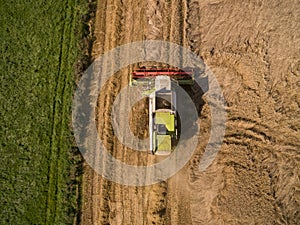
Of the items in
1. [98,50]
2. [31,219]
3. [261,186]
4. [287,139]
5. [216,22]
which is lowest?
[31,219]

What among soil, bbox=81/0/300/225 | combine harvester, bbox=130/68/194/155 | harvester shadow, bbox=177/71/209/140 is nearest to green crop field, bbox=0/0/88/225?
soil, bbox=81/0/300/225

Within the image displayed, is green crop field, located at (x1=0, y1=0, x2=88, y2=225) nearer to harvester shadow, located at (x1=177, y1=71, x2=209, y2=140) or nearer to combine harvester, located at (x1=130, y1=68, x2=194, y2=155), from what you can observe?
combine harvester, located at (x1=130, y1=68, x2=194, y2=155)

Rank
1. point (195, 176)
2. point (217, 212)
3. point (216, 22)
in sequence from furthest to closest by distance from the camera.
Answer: point (216, 22) < point (195, 176) < point (217, 212)

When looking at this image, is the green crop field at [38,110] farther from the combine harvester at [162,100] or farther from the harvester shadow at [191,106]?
the harvester shadow at [191,106]

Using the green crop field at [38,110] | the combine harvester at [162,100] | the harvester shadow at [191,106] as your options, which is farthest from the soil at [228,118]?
the green crop field at [38,110]

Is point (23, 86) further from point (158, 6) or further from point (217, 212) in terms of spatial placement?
point (217, 212)

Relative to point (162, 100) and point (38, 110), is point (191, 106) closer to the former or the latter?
point (162, 100)

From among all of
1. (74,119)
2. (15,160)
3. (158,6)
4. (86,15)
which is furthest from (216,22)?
(15,160)
